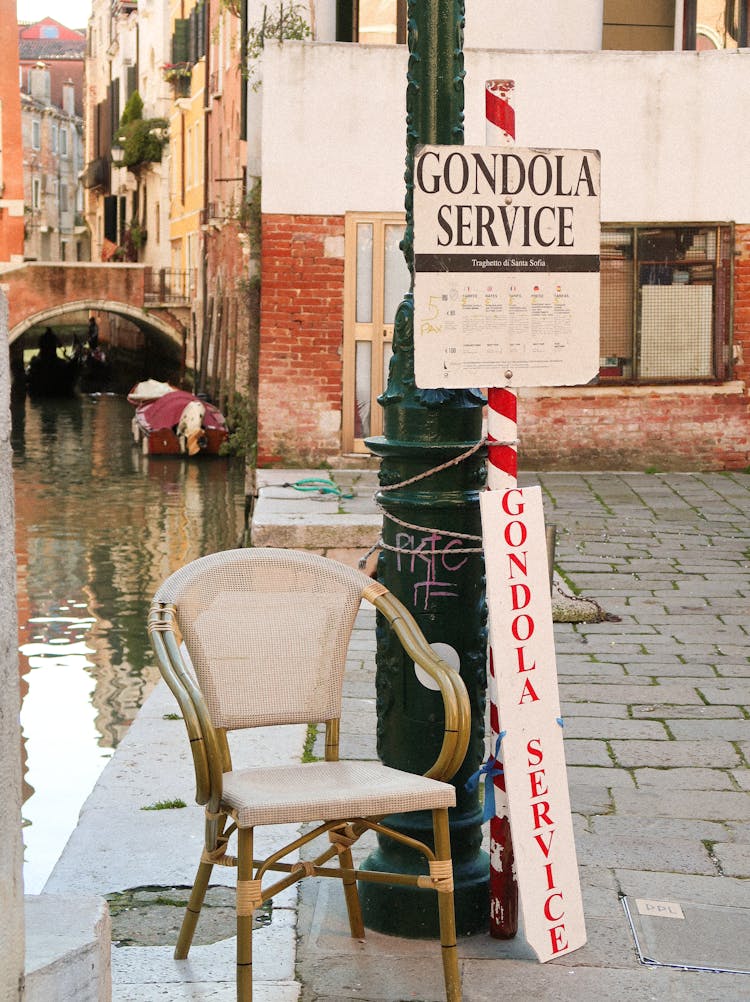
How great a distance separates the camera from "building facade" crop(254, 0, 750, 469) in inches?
527

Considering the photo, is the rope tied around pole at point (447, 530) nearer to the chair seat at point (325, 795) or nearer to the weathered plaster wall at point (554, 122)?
the chair seat at point (325, 795)

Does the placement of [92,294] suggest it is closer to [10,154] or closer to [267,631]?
[10,154]

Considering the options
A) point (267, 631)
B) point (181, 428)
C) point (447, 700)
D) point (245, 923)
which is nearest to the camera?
point (245, 923)

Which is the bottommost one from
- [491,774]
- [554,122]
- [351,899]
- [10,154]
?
[351,899]

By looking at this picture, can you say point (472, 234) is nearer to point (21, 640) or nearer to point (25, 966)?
point (25, 966)

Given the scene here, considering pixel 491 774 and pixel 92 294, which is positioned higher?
pixel 92 294

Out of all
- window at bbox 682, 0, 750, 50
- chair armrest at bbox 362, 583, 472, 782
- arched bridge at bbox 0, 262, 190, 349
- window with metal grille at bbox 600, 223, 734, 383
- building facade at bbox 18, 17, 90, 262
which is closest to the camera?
chair armrest at bbox 362, 583, 472, 782

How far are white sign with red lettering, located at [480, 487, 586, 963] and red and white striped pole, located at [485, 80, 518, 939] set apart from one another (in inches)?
2.3

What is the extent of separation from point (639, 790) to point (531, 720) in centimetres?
149

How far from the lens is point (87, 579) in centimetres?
1197

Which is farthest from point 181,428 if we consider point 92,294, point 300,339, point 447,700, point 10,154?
point 10,154

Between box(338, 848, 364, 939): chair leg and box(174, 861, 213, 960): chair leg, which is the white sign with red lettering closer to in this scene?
box(338, 848, 364, 939): chair leg

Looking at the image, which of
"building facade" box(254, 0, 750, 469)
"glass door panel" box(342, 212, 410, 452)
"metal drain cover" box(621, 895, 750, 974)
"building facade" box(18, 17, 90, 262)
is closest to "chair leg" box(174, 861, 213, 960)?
"metal drain cover" box(621, 895, 750, 974)

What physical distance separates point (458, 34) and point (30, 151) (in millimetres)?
68176
